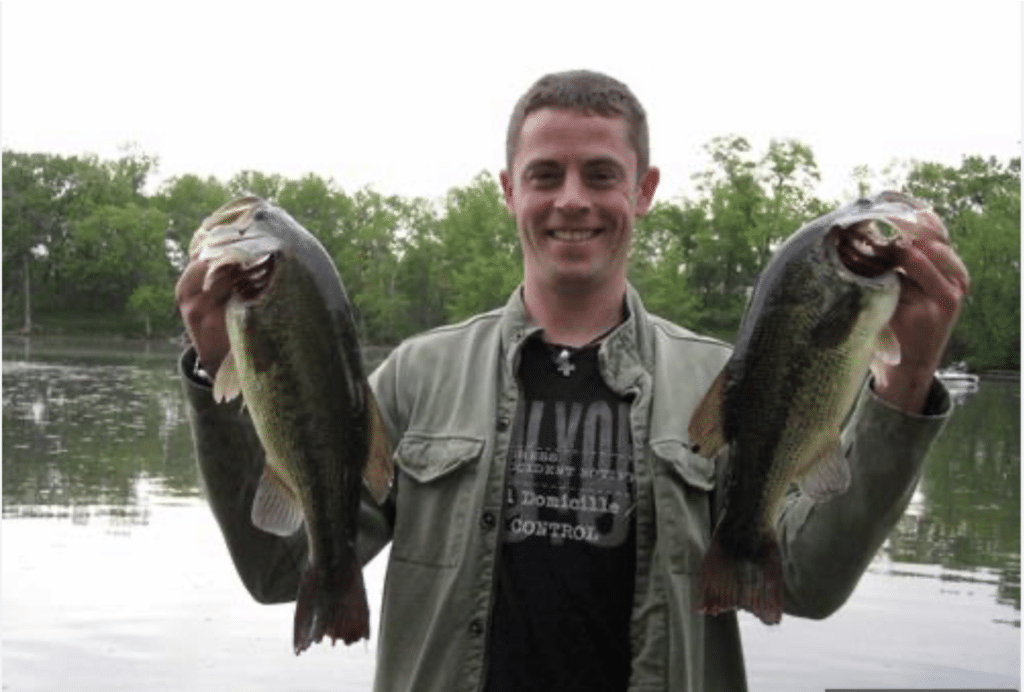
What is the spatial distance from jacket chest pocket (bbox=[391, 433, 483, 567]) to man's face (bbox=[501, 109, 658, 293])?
55cm

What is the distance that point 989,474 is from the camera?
21875mm

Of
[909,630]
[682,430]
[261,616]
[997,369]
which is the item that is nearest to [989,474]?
[909,630]

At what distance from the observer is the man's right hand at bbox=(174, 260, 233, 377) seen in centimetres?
312

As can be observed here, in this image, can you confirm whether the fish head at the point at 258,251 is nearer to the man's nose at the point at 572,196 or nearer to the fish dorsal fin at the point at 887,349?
the man's nose at the point at 572,196

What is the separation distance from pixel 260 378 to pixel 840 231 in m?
1.50

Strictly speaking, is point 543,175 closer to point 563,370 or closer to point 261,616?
point 563,370

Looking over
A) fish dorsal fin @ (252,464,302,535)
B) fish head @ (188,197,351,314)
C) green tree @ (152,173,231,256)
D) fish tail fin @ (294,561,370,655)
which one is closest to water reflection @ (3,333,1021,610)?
fish tail fin @ (294,561,370,655)

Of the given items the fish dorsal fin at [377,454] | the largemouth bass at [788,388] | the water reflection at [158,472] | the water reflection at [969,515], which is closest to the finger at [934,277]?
the largemouth bass at [788,388]

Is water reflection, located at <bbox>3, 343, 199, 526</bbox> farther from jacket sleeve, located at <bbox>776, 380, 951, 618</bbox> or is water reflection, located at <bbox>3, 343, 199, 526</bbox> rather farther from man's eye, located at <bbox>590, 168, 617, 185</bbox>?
jacket sleeve, located at <bbox>776, 380, 951, 618</bbox>

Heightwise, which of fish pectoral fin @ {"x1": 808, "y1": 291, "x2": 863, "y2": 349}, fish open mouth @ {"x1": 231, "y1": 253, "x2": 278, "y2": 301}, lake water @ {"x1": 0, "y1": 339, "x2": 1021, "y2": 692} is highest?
fish open mouth @ {"x1": 231, "y1": 253, "x2": 278, "y2": 301}

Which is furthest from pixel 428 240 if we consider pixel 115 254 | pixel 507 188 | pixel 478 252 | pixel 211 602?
pixel 507 188

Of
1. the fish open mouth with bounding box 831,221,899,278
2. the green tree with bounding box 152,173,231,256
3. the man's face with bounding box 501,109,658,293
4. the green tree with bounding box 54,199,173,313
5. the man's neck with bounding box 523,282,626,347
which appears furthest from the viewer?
the green tree with bounding box 152,173,231,256

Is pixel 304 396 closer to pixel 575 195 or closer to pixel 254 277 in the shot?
pixel 254 277

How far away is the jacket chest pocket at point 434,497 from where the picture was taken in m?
3.37
